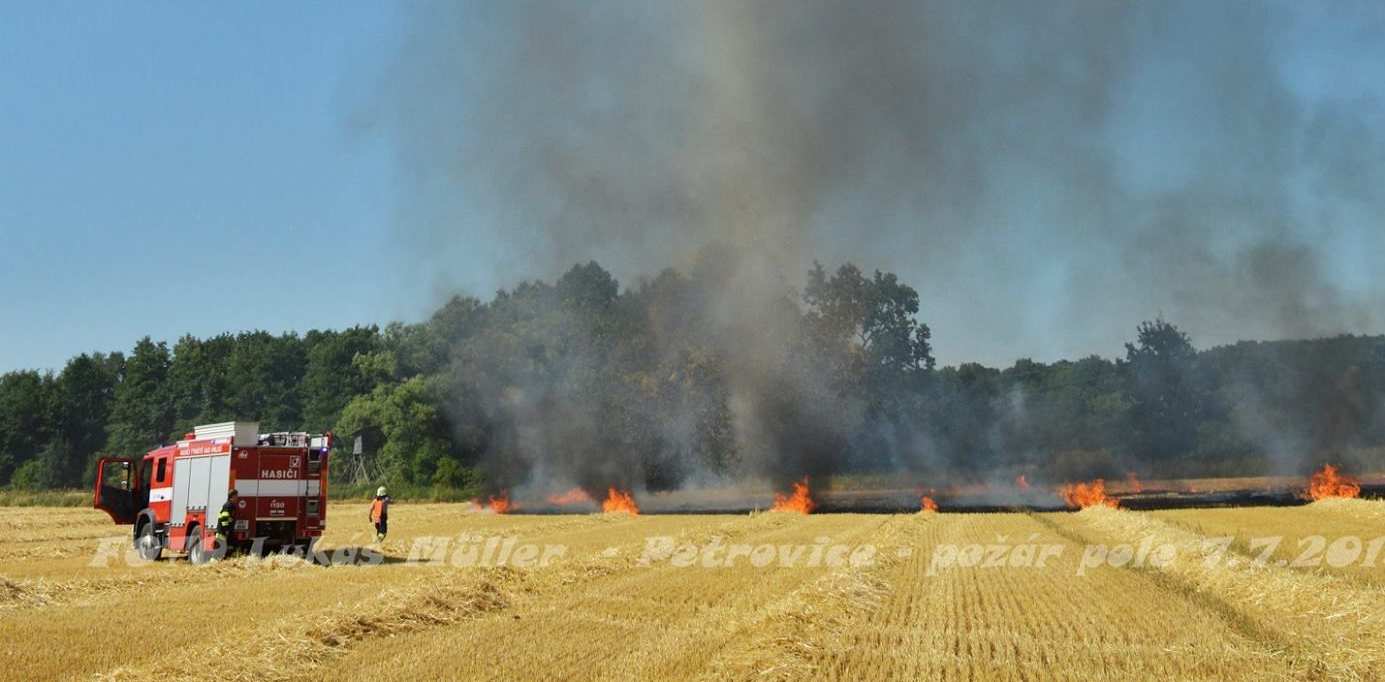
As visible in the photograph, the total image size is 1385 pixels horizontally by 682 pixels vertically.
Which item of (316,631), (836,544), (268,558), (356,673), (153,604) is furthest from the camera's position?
(836,544)

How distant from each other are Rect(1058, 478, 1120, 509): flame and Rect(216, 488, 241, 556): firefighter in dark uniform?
3479cm

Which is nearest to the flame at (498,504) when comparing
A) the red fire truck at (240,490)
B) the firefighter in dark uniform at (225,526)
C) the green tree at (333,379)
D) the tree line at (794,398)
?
the tree line at (794,398)

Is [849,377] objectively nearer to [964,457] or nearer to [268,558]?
[964,457]

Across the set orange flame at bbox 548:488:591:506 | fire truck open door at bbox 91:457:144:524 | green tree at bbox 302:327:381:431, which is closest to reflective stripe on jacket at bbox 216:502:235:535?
fire truck open door at bbox 91:457:144:524

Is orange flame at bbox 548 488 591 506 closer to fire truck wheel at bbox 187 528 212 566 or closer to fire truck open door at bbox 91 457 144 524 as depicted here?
fire truck open door at bbox 91 457 144 524

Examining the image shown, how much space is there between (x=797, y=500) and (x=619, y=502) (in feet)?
29.0

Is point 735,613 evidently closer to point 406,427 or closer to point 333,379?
point 406,427

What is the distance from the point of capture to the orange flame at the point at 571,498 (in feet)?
171

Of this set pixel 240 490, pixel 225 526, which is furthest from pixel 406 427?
pixel 225 526

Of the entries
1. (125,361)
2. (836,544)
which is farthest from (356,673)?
(125,361)

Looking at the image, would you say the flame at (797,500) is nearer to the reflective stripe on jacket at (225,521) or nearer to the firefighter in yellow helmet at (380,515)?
the firefighter in yellow helmet at (380,515)

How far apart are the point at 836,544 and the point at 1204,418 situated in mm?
45813

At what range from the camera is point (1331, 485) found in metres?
46.9

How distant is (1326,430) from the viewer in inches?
2035
